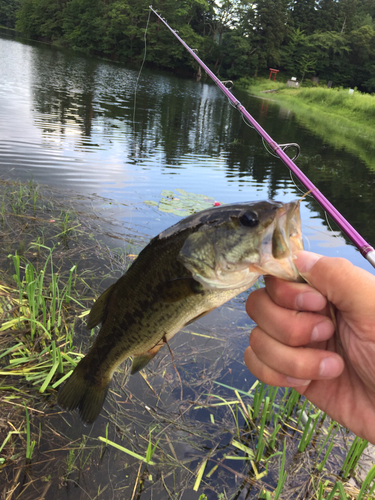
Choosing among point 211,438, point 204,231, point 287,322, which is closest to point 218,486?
point 211,438

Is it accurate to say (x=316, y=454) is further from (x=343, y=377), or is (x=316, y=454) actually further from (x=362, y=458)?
(x=343, y=377)

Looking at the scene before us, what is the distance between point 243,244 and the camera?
1351mm

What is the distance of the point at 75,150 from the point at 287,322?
1059cm

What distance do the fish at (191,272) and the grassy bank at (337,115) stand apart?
17.1m

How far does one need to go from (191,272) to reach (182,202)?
639cm

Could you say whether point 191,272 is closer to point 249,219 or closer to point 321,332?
point 249,219

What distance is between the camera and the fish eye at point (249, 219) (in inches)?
52.4

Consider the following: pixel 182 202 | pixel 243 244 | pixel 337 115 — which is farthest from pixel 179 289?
pixel 337 115

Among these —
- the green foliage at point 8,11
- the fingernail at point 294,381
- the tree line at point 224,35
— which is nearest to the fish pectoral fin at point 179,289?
the fingernail at point 294,381

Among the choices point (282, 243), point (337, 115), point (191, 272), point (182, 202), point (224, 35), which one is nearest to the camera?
point (282, 243)

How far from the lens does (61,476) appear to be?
2.29 m

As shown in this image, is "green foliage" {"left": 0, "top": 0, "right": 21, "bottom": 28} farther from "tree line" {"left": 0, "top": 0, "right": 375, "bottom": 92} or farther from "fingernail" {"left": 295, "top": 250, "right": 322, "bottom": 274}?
"fingernail" {"left": 295, "top": 250, "right": 322, "bottom": 274}

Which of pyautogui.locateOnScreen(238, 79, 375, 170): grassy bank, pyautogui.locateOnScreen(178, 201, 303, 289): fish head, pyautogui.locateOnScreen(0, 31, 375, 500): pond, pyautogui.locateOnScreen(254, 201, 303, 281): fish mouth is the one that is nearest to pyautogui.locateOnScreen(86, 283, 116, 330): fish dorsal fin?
pyautogui.locateOnScreen(178, 201, 303, 289): fish head

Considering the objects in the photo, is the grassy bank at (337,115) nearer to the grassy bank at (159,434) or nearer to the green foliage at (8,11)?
the grassy bank at (159,434)
